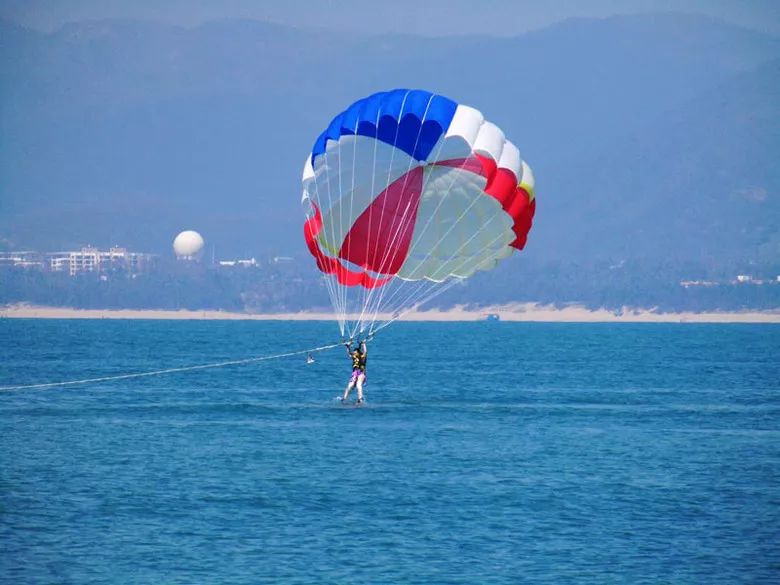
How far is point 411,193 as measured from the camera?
146 feet

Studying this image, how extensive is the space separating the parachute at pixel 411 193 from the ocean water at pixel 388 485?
5.09 meters

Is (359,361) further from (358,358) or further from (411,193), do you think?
(411,193)

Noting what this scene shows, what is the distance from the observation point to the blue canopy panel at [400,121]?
41.2 metres

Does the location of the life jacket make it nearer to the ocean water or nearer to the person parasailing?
the person parasailing

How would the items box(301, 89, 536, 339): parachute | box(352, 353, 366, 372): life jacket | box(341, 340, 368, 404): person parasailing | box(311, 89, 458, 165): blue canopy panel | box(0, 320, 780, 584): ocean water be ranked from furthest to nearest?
box(352, 353, 366, 372): life jacket, box(341, 340, 368, 404): person parasailing, box(301, 89, 536, 339): parachute, box(311, 89, 458, 165): blue canopy panel, box(0, 320, 780, 584): ocean water

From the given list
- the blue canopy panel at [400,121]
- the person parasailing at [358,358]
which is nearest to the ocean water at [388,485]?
the person parasailing at [358,358]

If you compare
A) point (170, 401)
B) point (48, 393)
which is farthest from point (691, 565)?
point (48, 393)

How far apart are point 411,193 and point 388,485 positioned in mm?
13599

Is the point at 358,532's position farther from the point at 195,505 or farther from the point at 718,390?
the point at 718,390

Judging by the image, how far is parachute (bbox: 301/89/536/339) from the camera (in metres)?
41.6

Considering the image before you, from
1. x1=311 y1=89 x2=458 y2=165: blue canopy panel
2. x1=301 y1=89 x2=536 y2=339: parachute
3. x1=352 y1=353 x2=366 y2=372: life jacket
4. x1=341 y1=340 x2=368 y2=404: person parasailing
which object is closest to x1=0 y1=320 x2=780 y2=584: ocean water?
x1=341 y1=340 x2=368 y2=404: person parasailing

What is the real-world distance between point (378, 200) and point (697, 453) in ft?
41.3

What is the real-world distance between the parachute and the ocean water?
5087mm

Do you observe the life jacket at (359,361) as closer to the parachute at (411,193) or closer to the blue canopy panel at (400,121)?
the parachute at (411,193)
